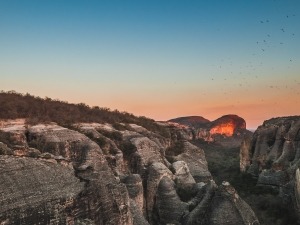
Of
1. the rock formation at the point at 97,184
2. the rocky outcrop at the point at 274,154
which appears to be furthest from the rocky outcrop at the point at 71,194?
the rocky outcrop at the point at 274,154

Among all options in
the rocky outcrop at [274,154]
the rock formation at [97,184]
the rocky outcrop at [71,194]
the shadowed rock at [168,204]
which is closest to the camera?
the rocky outcrop at [71,194]

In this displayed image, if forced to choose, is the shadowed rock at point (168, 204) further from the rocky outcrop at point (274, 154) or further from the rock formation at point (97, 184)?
the rocky outcrop at point (274, 154)

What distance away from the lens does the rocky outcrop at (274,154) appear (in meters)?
51.3

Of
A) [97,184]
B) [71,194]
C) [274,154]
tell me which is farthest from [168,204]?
[274,154]

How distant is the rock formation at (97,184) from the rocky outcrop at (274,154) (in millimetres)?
15678

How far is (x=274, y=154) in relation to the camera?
6362cm

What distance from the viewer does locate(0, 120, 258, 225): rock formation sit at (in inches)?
704

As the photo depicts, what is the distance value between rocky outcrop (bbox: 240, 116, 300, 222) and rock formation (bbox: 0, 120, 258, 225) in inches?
617

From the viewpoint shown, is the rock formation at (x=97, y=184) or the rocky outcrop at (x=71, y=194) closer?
the rocky outcrop at (x=71, y=194)

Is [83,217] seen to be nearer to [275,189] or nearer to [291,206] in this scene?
[291,206]

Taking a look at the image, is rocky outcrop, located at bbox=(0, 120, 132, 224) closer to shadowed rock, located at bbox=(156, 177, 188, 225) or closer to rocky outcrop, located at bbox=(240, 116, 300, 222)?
shadowed rock, located at bbox=(156, 177, 188, 225)

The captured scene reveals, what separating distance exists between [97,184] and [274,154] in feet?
159

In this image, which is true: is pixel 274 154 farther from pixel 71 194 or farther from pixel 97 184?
pixel 71 194

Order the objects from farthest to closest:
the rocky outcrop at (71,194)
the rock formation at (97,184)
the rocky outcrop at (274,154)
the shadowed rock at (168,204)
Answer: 1. the rocky outcrop at (274,154)
2. the shadowed rock at (168,204)
3. the rock formation at (97,184)
4. the rocky outcrop at (71,194)
